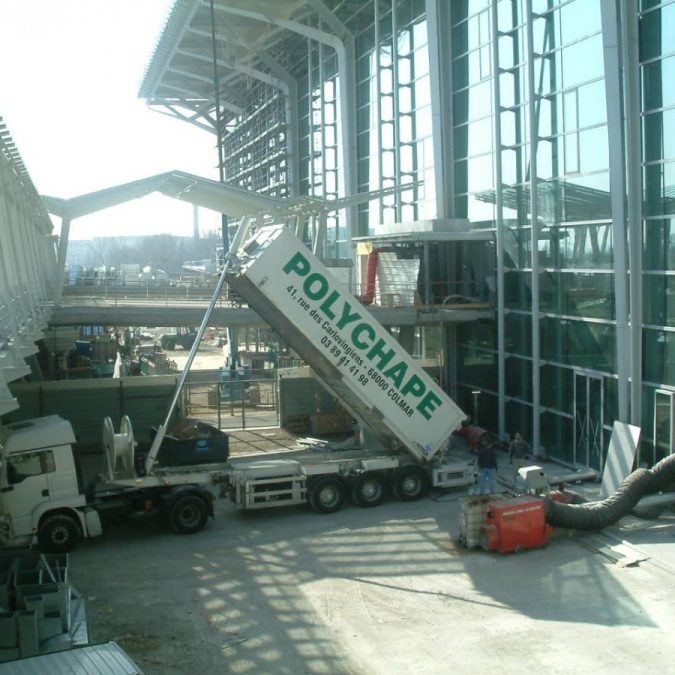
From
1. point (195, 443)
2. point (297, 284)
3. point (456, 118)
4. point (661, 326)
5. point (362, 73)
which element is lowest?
point (195, 443)

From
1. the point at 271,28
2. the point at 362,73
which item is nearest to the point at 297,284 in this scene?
the point at 362,73

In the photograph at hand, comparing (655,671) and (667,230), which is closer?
(655,671)

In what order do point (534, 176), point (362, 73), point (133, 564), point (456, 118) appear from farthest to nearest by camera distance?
point (362, 73), point (456, 118), point (534, 176), point (133, 564)

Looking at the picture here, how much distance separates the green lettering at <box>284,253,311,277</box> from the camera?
15.2m

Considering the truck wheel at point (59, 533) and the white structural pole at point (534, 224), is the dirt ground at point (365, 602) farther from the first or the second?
the white structural pole at point (534, 224)

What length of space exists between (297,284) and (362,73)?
52.2ft

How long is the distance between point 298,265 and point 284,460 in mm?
3660

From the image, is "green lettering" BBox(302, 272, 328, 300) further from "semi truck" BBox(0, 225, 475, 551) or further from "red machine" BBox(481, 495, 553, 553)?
"red machine" BBox(481, 495, 553, 553)

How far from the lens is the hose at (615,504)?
1344 cm

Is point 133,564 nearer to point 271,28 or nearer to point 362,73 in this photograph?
point 362,73


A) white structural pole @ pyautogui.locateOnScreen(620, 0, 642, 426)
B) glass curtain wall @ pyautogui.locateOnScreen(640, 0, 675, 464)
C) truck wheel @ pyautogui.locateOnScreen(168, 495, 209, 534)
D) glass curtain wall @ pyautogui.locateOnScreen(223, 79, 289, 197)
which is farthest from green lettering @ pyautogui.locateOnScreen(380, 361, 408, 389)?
glass curtain wall @ pyautogui.locateOnScreen(223, 79, 289, 197)

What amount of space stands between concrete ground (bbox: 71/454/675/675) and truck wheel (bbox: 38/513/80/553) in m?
0.23

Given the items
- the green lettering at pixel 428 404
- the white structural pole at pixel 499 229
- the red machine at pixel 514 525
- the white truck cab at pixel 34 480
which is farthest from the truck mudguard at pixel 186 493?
the white structural pole at pixel 499 229

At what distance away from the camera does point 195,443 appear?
1583cm
